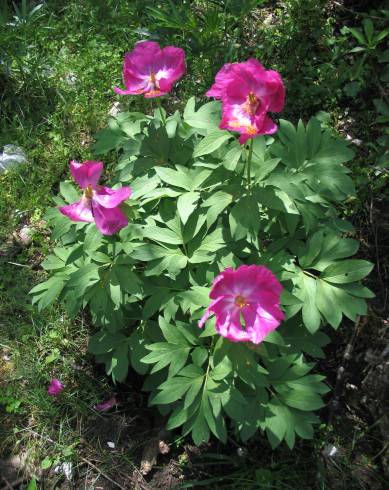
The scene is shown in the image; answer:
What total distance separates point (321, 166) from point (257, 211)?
Answer: 0.40m

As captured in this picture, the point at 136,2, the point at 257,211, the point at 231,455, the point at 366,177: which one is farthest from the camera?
the point at 136,2

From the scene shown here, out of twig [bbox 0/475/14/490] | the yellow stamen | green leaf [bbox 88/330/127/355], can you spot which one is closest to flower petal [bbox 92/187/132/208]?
the yellow stamen

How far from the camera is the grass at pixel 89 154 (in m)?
2.42

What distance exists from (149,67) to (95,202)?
64cm

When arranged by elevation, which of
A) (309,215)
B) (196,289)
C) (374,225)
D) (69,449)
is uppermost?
(309,215)

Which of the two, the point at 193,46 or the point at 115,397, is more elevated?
the point at 193,46

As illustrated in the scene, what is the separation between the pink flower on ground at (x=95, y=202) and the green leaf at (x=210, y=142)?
32cm

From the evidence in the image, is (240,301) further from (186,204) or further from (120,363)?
(120,363)

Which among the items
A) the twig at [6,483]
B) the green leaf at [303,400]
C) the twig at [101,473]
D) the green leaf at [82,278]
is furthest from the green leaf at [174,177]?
the twig at [6,483]

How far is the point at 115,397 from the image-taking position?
2.68 metres

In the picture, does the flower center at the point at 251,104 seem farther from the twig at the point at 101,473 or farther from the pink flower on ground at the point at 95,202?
the twig at the point at 101,473

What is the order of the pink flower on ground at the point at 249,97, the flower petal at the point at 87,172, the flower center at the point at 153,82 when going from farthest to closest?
the flower center at the point at 153,82 < the flower petal at the point at 87,172 < the pink flower on ground at the point at 249,97

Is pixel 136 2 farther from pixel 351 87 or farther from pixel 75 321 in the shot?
pixel 75 321

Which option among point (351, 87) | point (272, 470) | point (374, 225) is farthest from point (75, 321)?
point (351, 87)
